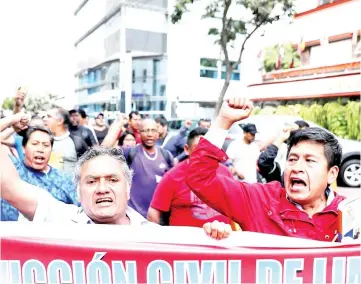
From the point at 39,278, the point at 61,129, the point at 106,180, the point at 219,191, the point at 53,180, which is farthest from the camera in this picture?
the point at 61,129

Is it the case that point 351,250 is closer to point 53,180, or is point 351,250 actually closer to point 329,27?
point 53,180

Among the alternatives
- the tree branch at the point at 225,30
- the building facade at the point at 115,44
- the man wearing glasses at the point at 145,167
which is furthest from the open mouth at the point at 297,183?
the tree branch at the point at 225,30

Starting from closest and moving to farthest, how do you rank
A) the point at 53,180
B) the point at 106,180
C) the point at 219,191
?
1. the point at 106,180
2. the point at 219,191
3. the point at 53,180

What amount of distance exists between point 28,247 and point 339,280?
1014mm

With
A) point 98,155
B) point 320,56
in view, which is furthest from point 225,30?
point 98,155

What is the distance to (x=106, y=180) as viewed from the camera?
2020mm

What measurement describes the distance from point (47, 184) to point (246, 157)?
2.21 meters

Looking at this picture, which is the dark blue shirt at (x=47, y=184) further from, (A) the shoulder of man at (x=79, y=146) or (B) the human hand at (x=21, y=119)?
(A) the shoulder of man at (x=79, y=146)

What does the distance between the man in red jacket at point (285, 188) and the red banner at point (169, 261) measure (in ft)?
0.63

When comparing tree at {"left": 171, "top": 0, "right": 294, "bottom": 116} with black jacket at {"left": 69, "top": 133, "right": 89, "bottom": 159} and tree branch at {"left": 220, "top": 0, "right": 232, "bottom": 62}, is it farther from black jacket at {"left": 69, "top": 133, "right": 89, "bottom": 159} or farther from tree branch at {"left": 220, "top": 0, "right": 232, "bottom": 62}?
black jacket at {"left": 69, "top": 133, "right": 89, "bottom": 159}

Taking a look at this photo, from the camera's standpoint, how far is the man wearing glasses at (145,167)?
164 inches

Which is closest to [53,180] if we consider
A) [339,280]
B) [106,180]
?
[106,180]

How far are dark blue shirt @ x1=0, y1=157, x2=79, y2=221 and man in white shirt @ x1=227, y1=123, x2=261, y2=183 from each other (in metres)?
1.96

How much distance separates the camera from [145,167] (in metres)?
4.24
